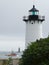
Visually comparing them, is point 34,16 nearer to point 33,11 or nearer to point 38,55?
point 33,11

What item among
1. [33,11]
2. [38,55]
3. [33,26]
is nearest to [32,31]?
[33,26]

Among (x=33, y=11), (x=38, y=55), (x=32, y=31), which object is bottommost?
(x=38, y=55)

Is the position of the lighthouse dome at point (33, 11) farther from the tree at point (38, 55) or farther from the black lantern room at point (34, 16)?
the tree at point (38, 55)

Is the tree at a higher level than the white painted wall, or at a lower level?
lower

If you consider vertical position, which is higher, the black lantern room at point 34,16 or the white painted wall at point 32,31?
the black lantern room at point 34,16

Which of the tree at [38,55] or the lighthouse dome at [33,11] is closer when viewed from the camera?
the tree at [38,55]

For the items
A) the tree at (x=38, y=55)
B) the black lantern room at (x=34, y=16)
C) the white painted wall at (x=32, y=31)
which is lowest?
the tree at (x=38, y=55)

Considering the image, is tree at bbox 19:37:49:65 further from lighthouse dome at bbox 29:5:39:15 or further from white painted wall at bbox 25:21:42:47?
lighthouse dome at bbox 29:5:39:15

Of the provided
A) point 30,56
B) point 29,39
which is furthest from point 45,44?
point 29,39

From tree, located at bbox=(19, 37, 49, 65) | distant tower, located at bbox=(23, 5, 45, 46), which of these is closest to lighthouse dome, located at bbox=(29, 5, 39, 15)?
distant tower, located at bbox=(23, 5, 45, 46)

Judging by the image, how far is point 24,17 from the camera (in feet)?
160

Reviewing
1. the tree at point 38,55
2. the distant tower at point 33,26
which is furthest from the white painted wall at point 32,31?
the tree at point 38,55

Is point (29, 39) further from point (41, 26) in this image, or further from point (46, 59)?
point (46, 59)

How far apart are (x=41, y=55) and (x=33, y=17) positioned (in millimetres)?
21305
